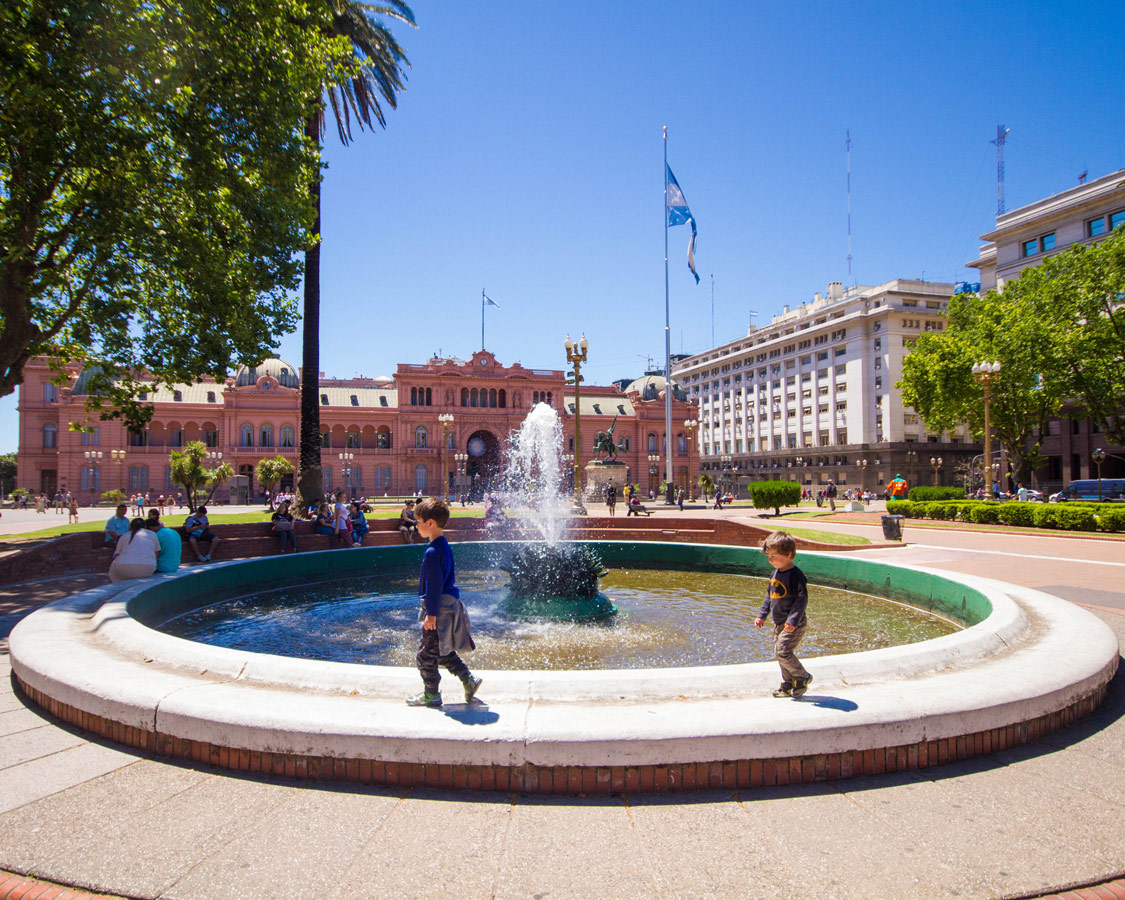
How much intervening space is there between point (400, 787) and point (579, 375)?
24.9m

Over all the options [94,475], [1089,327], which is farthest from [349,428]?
[1089,327]

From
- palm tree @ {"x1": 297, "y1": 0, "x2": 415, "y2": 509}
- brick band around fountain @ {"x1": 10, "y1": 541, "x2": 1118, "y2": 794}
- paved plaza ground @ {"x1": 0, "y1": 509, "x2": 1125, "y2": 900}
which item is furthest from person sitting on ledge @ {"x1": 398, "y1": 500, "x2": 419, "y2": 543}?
paved plaza ground @ {"x1": 0, "y1": 509, "x2": 1125, "y2": 900}

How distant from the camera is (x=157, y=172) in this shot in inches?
506

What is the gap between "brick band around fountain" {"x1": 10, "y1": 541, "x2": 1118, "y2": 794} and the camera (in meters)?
3.39

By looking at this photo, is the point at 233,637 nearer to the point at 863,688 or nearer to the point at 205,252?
the point at 863,688

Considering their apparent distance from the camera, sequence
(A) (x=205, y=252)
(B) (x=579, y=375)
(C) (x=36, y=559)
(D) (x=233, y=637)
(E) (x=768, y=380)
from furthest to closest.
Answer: (E) (x=768, y=380), (B) (x=579, y=375), (A) (x=205, y=252), (C) (x=36, y=559), (D) (x=233, y=637)

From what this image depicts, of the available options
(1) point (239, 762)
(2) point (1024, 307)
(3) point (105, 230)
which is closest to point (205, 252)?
(3) point (105, 230)

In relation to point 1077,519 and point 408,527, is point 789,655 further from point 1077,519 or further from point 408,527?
point 1077,519

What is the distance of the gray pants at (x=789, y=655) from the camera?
157 inches

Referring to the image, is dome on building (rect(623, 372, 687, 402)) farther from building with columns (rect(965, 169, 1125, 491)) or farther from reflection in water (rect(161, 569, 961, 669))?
reflection in water (rect(161, 569, 961, 669))

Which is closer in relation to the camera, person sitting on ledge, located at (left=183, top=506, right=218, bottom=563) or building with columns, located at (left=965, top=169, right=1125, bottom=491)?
A: person sitting on ledge, located at (left=183, top=506, right=218, bottom=563)

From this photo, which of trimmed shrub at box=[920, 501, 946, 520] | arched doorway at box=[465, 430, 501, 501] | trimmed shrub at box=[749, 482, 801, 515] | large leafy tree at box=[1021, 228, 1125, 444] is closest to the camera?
trimmed shrub at box=[920, 501, 946, 520]

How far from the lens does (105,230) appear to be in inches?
487

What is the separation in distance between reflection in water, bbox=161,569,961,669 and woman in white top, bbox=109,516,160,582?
2.88 ft
